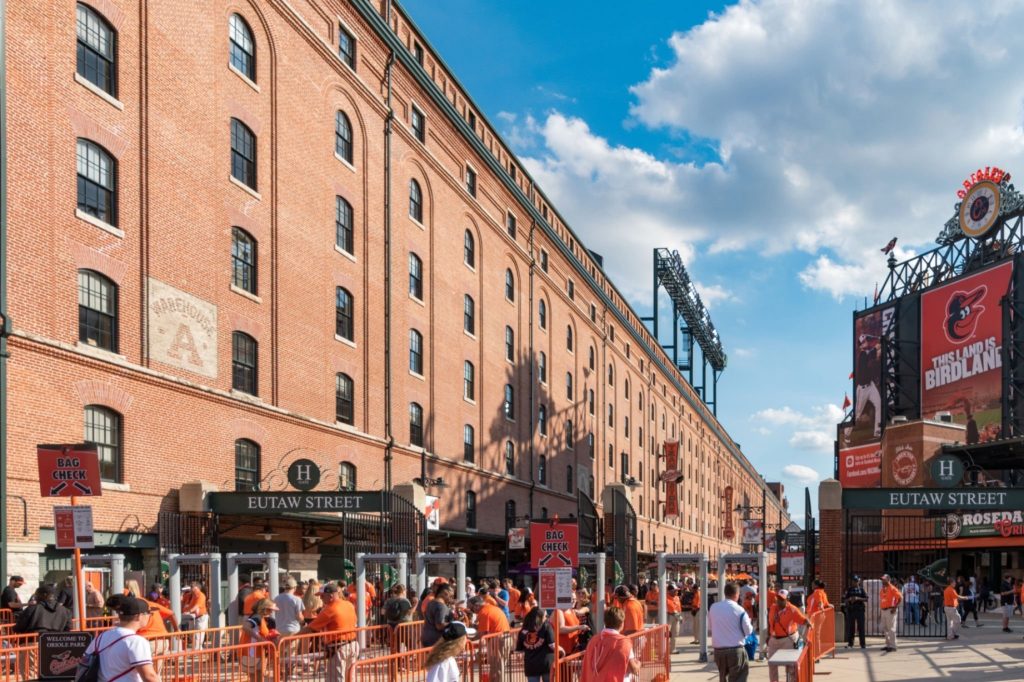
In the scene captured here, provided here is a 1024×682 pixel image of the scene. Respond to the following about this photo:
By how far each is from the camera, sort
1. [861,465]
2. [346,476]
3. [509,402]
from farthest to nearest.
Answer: [861,465] < [509,402] < [346,476]

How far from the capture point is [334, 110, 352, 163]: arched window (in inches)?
1374

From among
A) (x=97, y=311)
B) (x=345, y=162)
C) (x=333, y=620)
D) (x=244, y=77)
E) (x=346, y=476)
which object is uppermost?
(x=244, y=77)

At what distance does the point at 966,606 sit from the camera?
39.8 metres

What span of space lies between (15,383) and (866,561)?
159 feet

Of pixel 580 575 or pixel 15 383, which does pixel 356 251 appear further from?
pixel 15 383

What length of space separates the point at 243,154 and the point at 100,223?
666 cm

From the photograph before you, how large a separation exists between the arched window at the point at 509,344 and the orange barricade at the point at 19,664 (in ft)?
124

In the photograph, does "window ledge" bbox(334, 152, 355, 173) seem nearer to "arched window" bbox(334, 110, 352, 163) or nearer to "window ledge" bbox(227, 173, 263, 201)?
"arched window" bbox(334, 110, 352, 163)

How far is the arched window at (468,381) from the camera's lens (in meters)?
45.9

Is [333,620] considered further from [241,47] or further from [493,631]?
[241,47]

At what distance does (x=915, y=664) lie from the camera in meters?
22.3

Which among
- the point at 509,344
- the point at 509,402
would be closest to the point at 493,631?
the point at 509,402

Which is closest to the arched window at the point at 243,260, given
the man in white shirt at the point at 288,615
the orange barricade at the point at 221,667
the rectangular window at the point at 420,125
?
the man in white shirt at the point at 288,615

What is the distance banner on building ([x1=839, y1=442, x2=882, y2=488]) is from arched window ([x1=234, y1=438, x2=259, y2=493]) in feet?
168
